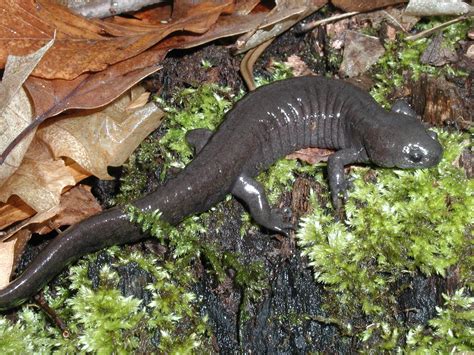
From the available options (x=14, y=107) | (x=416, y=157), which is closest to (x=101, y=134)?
(x=14, y=107)

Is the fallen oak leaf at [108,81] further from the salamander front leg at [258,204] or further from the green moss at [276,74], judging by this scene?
the salamander front leg at [258,204]

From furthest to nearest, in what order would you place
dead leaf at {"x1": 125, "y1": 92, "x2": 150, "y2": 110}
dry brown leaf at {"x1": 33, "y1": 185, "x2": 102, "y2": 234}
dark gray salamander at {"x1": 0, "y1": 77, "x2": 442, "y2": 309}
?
1. dead leaf at {"x1": 125, "y1": 92, "x2": 150, "y2": 110}
2. dry brown leaf at {"x1": 33, "y1": 185, "x2": 102, "y2": 234}
3. dark gray salamander at {"x1": 0, "y1": 77, "x2": 442, "y2": 309}

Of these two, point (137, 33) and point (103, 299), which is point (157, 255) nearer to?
point (103, 299)

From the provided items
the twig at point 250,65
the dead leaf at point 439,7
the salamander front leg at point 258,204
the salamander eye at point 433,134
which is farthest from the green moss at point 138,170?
the dead leaf at point 439,7

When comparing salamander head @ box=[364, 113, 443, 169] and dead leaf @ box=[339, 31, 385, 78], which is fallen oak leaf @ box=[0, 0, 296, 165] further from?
salamander head @ box=[364, 113, 443, 169]

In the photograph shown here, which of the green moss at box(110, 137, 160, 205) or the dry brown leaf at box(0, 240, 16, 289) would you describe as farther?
the green moss at box(110, 137, 160, 205)

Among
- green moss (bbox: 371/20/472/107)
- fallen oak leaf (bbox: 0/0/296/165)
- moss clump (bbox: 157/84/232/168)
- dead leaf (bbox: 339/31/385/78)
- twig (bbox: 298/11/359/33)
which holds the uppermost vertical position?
fallen oak leaf (bbox: 0/0/296/165)

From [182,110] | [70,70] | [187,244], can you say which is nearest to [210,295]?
[187,244]

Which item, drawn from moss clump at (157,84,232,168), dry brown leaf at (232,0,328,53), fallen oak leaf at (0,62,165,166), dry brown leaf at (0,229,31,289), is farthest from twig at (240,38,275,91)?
dry brown leaf at (0,229,31,289)
